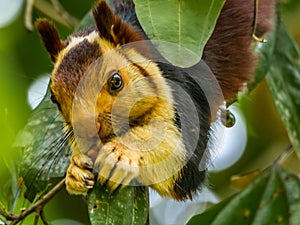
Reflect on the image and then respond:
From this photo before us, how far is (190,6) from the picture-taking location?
1615 mm

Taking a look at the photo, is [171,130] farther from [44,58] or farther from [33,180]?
[44,58]

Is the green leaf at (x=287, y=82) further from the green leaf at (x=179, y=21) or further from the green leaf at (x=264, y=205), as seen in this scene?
the green leaf at (x=179, y=21)

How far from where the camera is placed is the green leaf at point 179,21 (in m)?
1.56

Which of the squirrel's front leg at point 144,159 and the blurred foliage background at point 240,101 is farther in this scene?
the blurred foliage background at point 240,101

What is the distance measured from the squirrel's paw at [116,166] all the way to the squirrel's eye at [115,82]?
12cm

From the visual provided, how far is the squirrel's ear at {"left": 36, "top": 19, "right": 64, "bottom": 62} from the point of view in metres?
1.97

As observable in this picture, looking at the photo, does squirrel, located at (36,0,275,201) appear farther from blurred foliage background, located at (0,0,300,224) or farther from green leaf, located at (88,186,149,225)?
blurred foliage background, located at (0,0,300,224)

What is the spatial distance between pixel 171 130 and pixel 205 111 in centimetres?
13

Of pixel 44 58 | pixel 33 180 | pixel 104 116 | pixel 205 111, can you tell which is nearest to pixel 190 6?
pixel 104 116

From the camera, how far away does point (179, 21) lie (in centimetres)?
159

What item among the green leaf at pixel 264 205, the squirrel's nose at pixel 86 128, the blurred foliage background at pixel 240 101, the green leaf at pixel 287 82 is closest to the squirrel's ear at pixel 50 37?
the squirrel's nose at pixel 86 128

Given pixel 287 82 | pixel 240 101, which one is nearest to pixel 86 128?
pixel 287 82

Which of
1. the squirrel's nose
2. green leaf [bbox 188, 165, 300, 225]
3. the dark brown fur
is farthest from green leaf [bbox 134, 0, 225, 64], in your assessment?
green leaf [bbox 188, 165, 300, 225]

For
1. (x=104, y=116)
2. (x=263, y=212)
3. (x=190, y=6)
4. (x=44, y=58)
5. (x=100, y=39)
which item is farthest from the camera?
(x=44, y=58)
